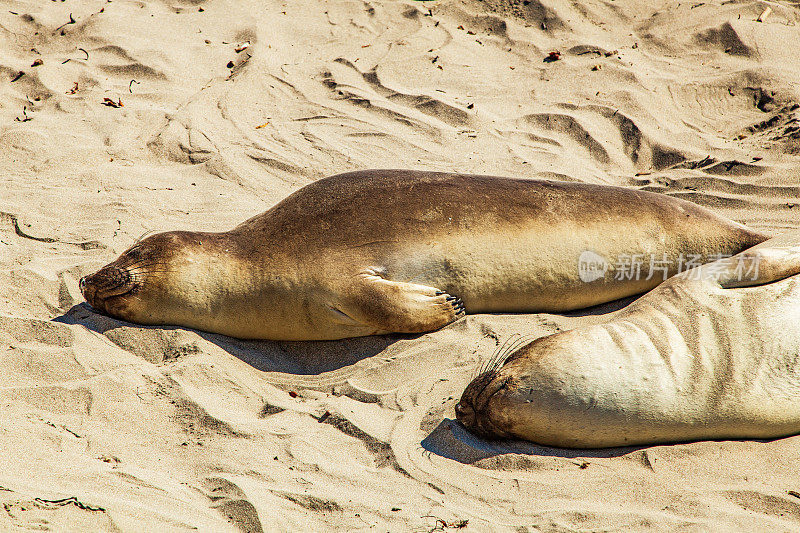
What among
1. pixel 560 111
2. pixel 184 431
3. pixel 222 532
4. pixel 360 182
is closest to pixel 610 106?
pixel 560 111

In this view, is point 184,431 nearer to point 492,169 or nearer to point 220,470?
point 220,470

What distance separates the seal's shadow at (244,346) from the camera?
3.83 metres

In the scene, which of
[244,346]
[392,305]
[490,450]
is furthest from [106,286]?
[490,450]

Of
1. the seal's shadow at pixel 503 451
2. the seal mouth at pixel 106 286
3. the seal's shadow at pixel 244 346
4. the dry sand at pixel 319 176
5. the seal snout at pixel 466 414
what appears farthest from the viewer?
the seal mouth at pixel 106 286

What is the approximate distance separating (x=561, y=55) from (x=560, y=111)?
1062 millimetres

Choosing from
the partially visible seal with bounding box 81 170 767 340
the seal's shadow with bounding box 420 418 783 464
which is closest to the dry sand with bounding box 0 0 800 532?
the seal's shadow with bounding box 420 418 783 464

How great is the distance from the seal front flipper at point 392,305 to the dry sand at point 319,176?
11cm

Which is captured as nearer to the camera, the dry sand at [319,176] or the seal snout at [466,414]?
the dry sand at [319,176]

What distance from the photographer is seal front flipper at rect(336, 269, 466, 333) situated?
12.8 feet

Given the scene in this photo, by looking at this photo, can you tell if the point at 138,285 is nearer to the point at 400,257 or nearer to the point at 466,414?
the point at 400,257

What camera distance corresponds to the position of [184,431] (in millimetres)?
3264

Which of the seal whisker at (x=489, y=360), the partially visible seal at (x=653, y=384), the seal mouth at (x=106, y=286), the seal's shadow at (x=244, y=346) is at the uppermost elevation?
the partially visible seal at (x=653, y=384)

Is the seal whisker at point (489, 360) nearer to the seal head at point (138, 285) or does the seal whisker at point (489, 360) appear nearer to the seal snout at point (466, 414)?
the seal snout at point (466, 414)

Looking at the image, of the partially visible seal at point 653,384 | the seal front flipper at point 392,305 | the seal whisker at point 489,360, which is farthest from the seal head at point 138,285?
the partially visible seal at point 653,384
